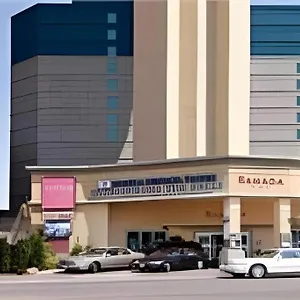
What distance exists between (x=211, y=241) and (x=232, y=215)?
439cm

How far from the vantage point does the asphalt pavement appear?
819 inches

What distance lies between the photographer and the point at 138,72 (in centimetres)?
5638

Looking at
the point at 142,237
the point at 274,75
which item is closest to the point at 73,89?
the point at 274,75

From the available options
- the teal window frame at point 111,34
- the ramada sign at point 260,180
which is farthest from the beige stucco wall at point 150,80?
the ramada sign at point 260,180

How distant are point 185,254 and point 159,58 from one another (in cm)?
2126

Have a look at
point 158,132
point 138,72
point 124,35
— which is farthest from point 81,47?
point 158,132

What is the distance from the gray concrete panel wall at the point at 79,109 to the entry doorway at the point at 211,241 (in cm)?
2016

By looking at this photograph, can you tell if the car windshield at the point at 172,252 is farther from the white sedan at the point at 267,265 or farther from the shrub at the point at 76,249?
the white sedan at the point at 267,265

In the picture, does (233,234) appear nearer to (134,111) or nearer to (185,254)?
(185,254)

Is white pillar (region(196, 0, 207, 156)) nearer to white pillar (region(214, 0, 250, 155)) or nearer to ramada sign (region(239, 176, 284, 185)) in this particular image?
white pillar (region(214, 0, 250, 155))

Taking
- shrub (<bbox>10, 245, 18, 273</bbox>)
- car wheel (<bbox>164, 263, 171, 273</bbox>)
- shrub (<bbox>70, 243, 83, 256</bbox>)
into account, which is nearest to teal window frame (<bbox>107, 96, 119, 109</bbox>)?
shrub (<bbox>70, 243, 83, 256</bbox>)

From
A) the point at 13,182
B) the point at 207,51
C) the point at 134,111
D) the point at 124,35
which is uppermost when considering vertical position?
the point at 124,35

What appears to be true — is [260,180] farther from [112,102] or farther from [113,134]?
[112,102]

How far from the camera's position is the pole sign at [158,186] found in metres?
39.1
